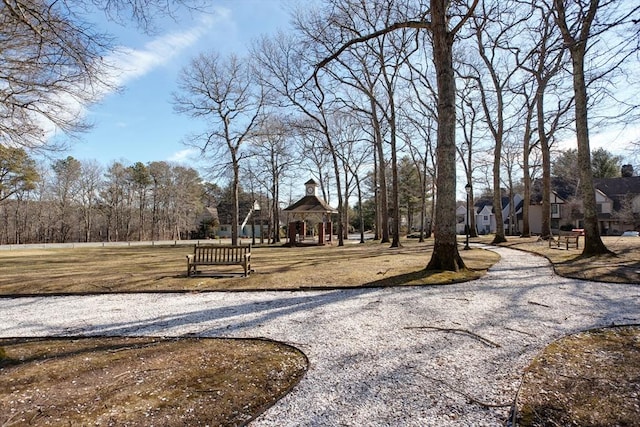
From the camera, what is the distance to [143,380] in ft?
11.2

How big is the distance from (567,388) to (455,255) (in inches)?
251

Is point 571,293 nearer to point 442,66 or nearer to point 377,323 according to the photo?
point 377,323

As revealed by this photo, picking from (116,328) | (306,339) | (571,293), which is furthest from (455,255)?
(116,328)

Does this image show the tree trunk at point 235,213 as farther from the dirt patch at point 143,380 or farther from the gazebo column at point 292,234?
the dirt patch at point 143,380

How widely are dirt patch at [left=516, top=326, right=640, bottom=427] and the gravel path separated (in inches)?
6.0

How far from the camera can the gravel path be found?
2936mm

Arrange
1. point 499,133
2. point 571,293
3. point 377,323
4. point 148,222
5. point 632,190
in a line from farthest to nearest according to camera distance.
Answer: point 148,222, point 632,190, point 499,133, point 571,293, point 377,323

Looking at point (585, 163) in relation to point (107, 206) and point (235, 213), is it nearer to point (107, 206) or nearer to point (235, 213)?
point (235, 213)

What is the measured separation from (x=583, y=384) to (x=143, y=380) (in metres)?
3.97

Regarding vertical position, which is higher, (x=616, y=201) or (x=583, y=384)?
(x=616, y=201)

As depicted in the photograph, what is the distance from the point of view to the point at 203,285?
29.6 ft

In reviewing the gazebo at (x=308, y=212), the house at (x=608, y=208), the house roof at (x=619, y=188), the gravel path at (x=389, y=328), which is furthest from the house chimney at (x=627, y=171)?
the gravel path at (x=389, y=328)

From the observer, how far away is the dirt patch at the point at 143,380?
2.81 meters

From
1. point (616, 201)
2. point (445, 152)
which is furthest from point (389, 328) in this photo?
point (616, 201)
